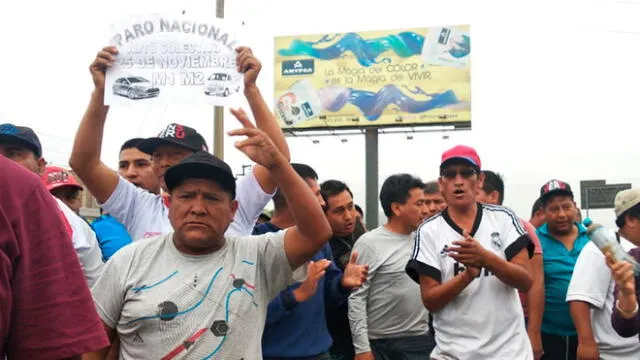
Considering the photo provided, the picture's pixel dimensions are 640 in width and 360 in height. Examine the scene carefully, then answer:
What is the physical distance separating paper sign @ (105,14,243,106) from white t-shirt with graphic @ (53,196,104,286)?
34.8 inches

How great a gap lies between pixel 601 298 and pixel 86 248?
3080 mm

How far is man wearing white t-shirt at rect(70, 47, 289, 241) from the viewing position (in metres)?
2.89

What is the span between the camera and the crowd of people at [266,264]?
139 centimetres

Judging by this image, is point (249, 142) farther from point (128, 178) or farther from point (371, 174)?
point (371, 174)

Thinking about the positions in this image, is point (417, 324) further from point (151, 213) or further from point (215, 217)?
point (215, 217)

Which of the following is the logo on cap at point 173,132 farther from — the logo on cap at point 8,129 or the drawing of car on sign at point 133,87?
the logo on cap at point 8,129

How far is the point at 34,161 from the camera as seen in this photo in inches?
141

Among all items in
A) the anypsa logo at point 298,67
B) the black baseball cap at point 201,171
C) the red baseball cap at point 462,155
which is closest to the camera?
the black baseball cap at point 201,171

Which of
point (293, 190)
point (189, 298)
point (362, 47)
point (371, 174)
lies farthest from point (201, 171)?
point (371, 174)

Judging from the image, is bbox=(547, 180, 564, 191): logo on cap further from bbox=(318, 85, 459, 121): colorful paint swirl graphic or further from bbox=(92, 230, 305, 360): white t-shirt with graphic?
bbox=(318, 85, 459, 121): colorful paint swirl graphic

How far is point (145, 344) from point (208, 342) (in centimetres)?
25

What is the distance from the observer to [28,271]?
133 cm

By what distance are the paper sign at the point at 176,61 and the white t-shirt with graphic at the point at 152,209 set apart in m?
0.46

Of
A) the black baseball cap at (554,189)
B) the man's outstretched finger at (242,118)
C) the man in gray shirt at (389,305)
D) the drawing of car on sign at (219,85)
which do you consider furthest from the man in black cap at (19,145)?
the black baseball cap at (554,189)
